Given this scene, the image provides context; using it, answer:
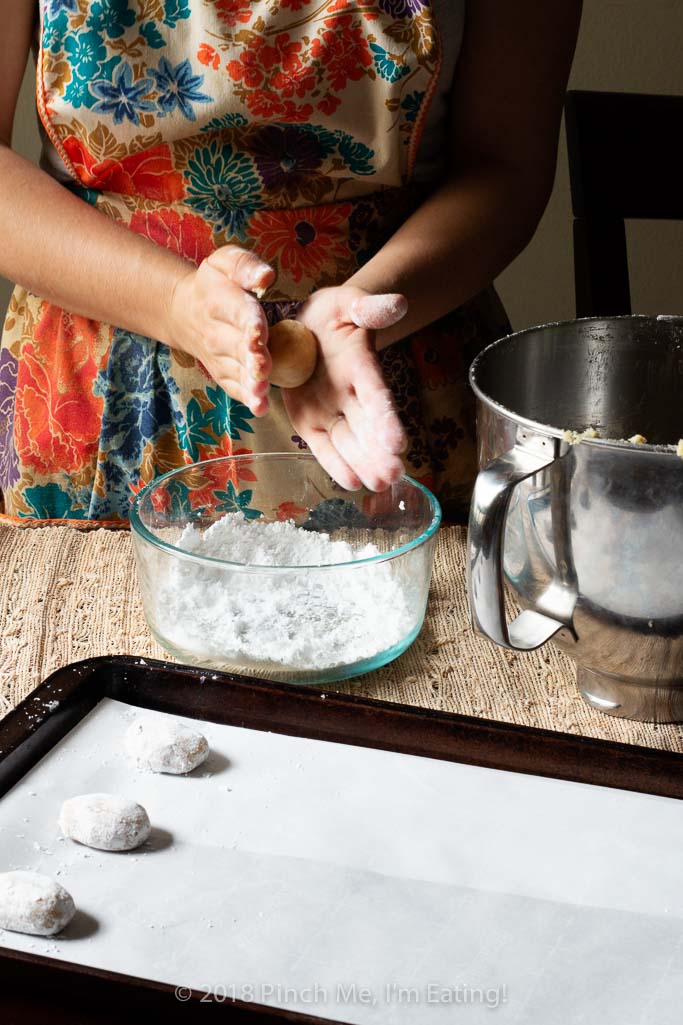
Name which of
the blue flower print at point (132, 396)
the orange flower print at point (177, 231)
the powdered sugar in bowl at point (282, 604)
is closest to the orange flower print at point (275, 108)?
the orange flower print at point (177, 231)

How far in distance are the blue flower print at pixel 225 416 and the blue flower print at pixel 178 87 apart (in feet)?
0.74

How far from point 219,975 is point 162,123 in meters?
0.64

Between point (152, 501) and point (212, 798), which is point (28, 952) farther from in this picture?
point (152, 501)

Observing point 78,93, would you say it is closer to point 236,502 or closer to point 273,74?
point 273,74

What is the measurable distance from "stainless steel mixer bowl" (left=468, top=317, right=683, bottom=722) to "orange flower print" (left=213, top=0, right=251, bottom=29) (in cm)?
37

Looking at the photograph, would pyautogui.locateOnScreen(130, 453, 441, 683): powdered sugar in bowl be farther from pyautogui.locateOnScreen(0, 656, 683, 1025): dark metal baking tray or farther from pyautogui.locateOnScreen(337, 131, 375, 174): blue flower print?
pyautogui.locateOnScreen(337, 131, 375, 174): blue flower print

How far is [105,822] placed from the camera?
489 millimetres

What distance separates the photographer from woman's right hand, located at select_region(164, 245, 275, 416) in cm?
64

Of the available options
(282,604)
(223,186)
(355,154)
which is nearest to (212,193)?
(223,186)

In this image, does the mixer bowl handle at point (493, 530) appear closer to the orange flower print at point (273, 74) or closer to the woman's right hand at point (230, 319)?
the woman's right hand at point (230, 319)

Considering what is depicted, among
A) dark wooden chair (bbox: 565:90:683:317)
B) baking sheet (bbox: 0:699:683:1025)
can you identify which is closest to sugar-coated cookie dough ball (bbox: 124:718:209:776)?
baking sheet (bbox: 0:699:683:1025)

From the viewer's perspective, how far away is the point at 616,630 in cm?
54

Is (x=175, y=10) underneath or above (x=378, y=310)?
above

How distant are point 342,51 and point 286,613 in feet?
1.49
